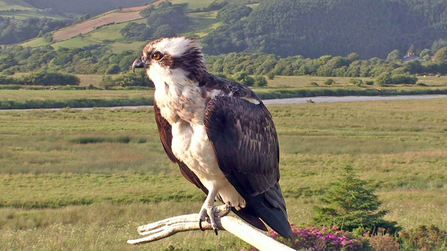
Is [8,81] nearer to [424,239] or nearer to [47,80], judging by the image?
[47,80]

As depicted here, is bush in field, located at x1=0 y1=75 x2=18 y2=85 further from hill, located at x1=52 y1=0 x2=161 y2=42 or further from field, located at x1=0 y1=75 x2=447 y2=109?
hill, located at x1=52 y1=0 x2=161 y2=42

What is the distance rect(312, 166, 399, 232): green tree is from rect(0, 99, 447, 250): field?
1826 millimetres

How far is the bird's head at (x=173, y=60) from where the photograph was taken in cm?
532

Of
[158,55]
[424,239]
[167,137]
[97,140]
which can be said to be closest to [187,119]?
[167,137]

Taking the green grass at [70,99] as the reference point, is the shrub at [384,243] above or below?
above

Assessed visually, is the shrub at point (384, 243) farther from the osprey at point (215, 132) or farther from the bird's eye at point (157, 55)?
the bird's eye at point (157, 55)

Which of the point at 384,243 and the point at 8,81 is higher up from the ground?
the point at 384,243

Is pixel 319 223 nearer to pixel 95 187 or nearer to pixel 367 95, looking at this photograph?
pixel 95 187

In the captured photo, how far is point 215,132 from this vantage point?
18.1 ft

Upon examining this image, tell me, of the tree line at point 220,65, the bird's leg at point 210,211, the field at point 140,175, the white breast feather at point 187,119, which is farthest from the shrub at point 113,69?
the white breast feather at point 187,119

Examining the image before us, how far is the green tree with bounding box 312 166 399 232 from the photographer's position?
Answer: 11.6 meters

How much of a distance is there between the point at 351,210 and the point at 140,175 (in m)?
14.7

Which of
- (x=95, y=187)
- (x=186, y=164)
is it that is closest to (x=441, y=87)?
(x=95, y=187)

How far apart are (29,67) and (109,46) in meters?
31.9
